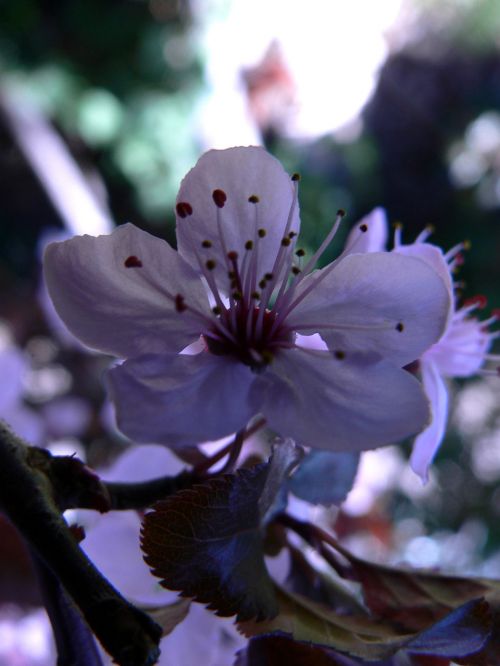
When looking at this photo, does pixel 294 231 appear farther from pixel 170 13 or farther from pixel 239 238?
pixel 170 13

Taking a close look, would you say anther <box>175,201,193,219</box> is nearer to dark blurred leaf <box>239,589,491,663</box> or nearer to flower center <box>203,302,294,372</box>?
flower center <box>203,302,294,372</box>

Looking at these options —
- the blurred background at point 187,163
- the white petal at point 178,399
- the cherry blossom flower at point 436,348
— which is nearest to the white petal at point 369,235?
the cherry blossom flower at point 436,348

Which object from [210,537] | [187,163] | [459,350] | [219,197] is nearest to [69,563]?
[210,537]

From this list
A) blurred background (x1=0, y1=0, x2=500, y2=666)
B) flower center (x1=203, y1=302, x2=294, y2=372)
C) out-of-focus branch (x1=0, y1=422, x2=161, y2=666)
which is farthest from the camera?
blurred background (x1=0, y1=0, x2=500, y2=666)

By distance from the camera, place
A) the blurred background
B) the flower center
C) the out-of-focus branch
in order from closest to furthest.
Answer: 1. the out-of-focus branch
2. the flower center
3. the blurred background

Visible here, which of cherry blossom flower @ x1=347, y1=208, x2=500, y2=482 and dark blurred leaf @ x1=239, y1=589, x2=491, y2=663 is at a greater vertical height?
cherry blossom flower @ x1=347, y1=208, x2=500, y2=482

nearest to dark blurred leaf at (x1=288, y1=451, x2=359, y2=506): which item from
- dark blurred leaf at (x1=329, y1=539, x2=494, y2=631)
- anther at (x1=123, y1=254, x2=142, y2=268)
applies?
dark blurred leaf at (x1=329, y1=539, x2=494, y2=631)

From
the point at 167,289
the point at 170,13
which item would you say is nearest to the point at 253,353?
the point at 167,289

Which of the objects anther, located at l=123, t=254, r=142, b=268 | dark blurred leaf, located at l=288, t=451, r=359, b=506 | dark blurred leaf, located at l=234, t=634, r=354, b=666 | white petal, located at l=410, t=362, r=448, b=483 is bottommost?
dark blurred leaf, located at l=234, t=634, r=354, b=666

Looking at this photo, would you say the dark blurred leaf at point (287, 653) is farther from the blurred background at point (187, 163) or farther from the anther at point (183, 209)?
the blurred background at point (187, 163)

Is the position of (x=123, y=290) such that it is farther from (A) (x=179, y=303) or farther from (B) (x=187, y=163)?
(B) (x=187, y=163)
